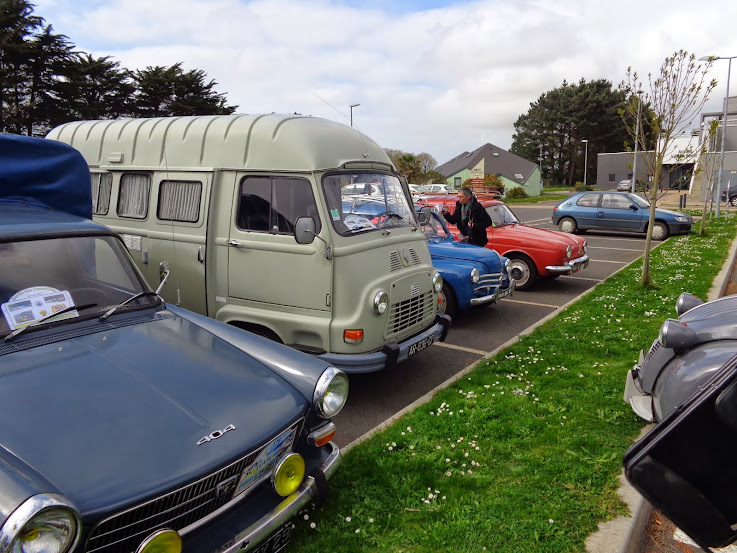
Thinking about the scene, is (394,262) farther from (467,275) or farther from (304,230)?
(467,275)

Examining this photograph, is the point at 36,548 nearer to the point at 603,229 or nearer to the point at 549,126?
the point at 603,229

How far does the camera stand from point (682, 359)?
155 inches

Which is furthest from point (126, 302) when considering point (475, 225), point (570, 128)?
point (570, 128)

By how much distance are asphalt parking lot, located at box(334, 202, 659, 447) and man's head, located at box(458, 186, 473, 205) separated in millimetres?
1917

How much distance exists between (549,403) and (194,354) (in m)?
3.22

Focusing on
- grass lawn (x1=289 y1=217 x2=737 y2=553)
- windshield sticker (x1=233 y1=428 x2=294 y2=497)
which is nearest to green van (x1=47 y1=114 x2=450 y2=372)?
grass lawn (x1=289 y1=217 x2=737 y2=553)

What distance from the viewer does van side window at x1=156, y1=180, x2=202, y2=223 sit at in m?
5.61

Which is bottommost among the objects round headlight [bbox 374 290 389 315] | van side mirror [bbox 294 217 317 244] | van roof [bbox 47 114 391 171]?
round headlight [bbox 374 290 389 315]

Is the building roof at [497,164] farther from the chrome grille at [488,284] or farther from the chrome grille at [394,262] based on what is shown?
the chrome grille at [394,262]

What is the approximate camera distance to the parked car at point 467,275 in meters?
7.45

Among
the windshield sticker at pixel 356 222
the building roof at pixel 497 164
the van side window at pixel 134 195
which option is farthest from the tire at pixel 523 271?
the building roof at pixel 497 164

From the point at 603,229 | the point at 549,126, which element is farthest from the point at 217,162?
the point at 549,126

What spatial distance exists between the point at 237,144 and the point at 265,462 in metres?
3.66

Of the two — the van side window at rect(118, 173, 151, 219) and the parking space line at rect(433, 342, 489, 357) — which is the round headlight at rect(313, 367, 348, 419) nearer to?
the parking space line at rect(433, 342, 489, 357)
